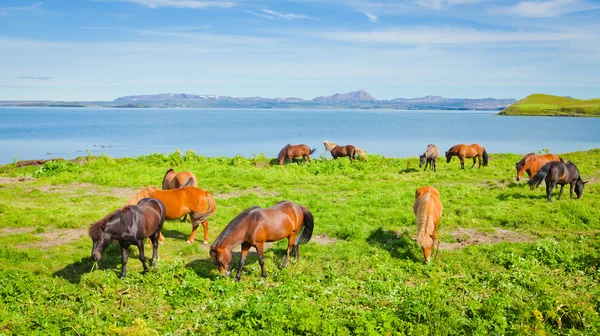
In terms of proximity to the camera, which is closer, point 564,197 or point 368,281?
point 368,281

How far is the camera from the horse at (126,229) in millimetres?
9000

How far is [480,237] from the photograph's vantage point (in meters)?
12.4

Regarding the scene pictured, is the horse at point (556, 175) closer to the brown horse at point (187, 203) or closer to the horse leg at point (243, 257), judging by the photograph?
the horse leg at point (243, 257)

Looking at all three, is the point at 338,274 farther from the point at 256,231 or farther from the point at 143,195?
the point at 143,195

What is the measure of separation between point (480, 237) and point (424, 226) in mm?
2854

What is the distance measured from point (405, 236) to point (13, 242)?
1110 cm

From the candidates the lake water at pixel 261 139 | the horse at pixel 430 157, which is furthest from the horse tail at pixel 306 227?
the lake water at pixel 261 139

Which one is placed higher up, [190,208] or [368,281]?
[190,208]

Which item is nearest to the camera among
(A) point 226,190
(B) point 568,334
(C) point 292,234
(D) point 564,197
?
(B) point 568,334

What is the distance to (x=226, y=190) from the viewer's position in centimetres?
1855

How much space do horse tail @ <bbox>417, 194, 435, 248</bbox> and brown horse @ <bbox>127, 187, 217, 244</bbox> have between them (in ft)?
18.9

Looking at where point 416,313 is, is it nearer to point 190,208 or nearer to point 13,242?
point 190,208

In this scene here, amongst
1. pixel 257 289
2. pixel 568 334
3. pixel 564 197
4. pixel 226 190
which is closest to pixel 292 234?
pixel 257 289

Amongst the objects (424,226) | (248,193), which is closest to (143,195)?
(248,193)
